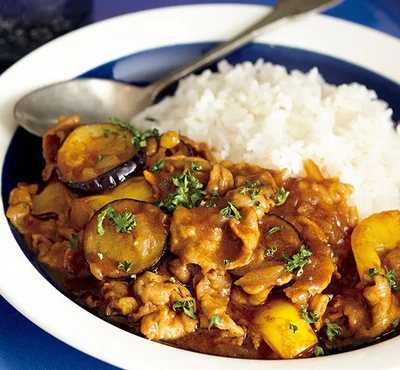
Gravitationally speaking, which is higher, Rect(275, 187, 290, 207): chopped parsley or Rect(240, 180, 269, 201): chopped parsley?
Rect(240, 180, 269, 201): chopped parsley

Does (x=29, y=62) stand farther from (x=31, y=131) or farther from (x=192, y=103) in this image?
(x=192, y=103)

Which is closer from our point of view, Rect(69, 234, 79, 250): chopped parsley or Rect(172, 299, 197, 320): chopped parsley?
Rect(172, 299, 197, 320): chopped parsley

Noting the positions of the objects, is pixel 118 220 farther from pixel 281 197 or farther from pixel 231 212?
pixel 281 197

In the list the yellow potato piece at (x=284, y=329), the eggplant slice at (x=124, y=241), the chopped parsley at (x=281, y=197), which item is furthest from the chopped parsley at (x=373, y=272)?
the eggplant slice at (x=124, y=241)

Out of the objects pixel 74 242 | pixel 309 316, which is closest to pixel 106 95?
pixel 74 242

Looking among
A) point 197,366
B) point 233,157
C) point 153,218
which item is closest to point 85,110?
point 233,157

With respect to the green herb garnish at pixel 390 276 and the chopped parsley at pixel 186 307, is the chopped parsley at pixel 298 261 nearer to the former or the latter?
the green herb garnish at pixel 390 276

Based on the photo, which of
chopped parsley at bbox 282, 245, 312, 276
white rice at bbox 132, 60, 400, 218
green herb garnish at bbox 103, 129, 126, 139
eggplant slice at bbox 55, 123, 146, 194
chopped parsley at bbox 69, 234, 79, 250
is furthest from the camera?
white rice at bbox 132, 60, 400, 218

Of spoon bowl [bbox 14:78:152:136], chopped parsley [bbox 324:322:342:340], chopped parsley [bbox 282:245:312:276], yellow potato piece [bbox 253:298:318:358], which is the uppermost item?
spoon bowl [bbox 14:78:152:136]

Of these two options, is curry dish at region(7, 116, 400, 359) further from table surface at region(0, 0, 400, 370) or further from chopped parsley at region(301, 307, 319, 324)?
table surface at region(0, 0, 400, 370)

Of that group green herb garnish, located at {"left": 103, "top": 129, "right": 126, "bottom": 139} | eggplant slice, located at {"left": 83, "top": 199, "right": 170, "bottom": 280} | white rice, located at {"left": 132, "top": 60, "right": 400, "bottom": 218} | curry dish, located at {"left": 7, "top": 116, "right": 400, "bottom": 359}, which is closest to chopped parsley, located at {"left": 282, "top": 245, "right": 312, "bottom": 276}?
curry dish, located at {"left": 7, "top": 116, "right": 400, "bottom": 359}
